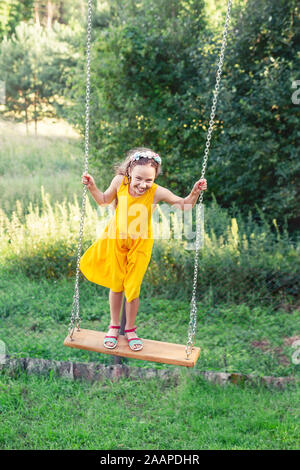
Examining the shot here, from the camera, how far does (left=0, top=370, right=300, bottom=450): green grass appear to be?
3270 millimetres

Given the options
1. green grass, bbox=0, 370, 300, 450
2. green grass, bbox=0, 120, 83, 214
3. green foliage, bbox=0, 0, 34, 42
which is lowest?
green grass, bbox=0, 370, 300, 450

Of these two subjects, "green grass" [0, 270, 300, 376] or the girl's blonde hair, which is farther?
"green grass" [0, 270, 300, 376]

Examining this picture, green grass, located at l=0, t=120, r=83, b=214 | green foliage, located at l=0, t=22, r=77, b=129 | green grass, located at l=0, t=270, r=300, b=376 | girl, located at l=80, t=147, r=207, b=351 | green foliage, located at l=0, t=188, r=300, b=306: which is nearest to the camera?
girl, located at l=80, t=147, r=207, b=351

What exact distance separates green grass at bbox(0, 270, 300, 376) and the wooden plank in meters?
1.20

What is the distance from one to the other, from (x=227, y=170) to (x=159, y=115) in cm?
132

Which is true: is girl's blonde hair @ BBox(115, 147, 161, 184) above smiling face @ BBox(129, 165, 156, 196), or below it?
above

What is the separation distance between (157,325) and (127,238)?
2156 millimetres

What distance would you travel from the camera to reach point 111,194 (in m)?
3.12

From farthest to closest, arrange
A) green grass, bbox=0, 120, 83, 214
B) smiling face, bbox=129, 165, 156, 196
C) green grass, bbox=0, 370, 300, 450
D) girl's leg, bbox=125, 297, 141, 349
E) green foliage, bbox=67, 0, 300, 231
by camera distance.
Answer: green grass, bbox=0, 120, 83, 214
green foliage, bbox=67, 0, 300, 231
green grass, bbox=0, 370, 300, 450
girl's leg, bbox=125, 297, 141, 349
smiling face, bbox=129, 165, 156, 196

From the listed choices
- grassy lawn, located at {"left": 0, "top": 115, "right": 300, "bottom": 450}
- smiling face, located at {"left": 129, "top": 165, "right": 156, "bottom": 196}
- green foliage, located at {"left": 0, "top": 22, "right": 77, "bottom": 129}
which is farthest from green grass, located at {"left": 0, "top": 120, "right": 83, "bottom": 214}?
smiling face, located at {"left": 129, "top": 165, "right": 156, "bottom": 196}

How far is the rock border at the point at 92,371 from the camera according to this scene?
3.94 metres

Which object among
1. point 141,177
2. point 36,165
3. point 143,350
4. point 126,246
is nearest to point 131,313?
point 143,350

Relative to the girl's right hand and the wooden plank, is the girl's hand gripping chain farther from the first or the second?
the wooden plank

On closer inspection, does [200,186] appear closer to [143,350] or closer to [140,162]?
[140,162]
